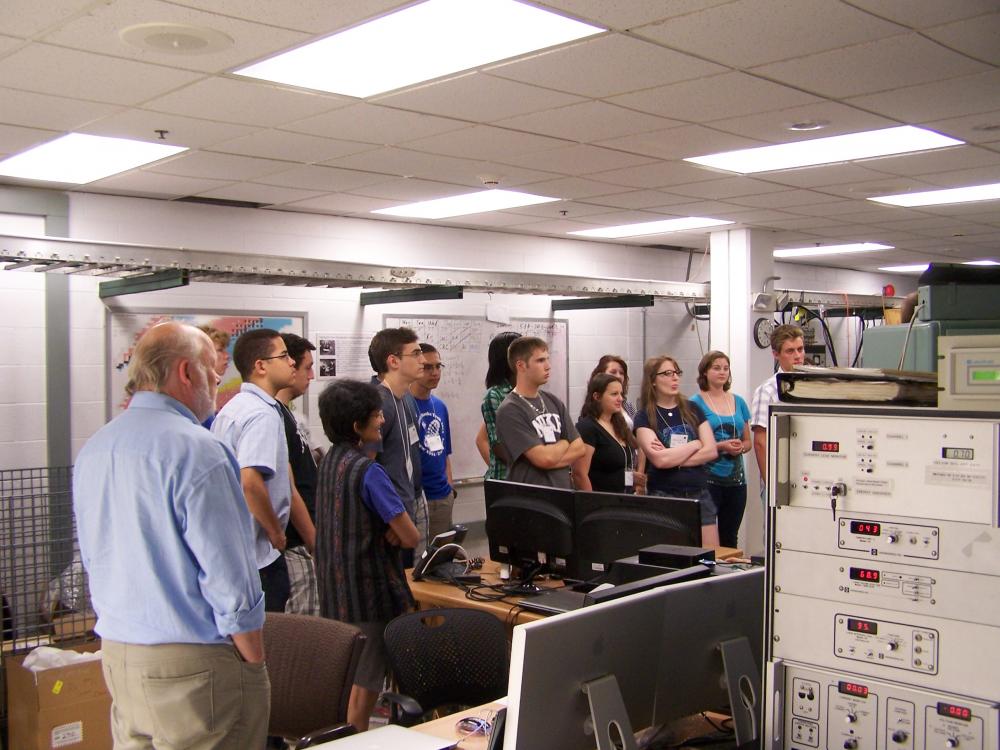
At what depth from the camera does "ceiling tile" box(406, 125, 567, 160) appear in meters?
4.21

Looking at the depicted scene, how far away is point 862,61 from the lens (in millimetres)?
3273

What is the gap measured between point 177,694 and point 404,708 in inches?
Result: 29.0

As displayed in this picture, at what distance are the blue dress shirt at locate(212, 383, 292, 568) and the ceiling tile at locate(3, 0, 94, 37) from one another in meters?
1.51

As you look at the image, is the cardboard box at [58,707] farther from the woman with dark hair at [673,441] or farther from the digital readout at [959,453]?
the digital readout at [959,453]

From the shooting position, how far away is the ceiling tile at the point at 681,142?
4285mm

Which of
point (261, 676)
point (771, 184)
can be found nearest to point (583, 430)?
point (771, 184)

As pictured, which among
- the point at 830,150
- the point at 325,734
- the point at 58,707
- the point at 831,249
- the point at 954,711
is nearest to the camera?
the point at 954,711

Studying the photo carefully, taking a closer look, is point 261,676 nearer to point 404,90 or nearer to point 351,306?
point 404,90

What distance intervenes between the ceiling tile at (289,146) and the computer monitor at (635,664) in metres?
2.92

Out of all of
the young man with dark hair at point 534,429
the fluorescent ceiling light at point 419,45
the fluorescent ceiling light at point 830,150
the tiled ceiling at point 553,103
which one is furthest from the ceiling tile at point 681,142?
the fluorescent ceiling light at point 419,45

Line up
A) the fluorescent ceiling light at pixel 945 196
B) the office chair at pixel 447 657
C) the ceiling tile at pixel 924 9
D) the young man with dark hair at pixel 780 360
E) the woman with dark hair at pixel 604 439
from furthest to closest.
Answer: the fluorescent ceiling light at pixel 945 196, the young man with dark hair at pixel 780 360, the woman with dark hair at pixel 604 439, the office chair at pixel 447 657, the ceiling tile at pixel 924 9

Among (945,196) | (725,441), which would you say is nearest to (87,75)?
(725,441)

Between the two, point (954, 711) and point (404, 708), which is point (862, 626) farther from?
point (404, 708)

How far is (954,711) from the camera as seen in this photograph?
5.34 feet
